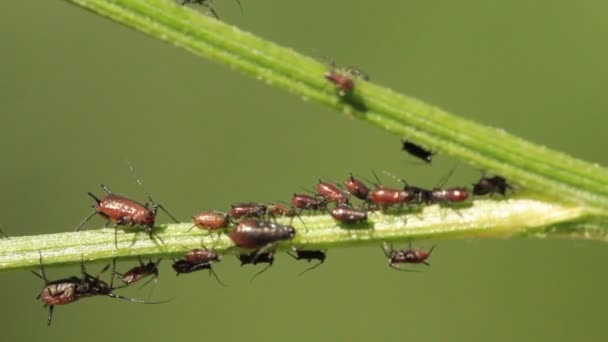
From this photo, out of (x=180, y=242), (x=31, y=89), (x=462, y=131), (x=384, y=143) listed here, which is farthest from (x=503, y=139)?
(x=31, y=89)

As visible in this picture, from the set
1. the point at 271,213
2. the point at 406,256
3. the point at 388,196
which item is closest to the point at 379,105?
the point at 388,196

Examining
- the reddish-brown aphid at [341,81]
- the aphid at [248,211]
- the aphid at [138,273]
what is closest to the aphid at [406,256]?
the aphid at [248,211]

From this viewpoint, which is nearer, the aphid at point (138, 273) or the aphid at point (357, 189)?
the aphid at point (357, 189)

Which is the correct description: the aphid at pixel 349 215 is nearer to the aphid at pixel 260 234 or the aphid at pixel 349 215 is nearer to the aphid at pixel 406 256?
the aphid at pixel 260 234

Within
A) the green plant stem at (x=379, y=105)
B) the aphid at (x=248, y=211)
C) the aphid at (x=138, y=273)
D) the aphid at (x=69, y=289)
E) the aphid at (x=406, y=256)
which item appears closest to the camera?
the green plant stem at (x=379, y=105)

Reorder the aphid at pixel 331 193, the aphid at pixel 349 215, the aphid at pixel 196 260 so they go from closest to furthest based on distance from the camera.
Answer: the aphid at pixel 349 215, the aphid at pixel 196 260, the aphid at pixel 331 193

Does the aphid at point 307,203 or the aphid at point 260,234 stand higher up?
the aphid at point 307,203

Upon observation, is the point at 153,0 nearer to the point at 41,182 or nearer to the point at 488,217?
the point at 488,217

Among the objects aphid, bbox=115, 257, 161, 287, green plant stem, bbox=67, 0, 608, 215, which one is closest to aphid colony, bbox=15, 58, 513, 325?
green plant stem, bbox=67, 0, 608, 215
